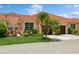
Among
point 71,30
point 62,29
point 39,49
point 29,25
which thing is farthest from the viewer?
point 62,29

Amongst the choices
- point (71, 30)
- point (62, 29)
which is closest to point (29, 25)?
point (62, 29)

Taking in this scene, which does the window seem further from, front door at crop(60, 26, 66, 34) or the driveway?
the driveway

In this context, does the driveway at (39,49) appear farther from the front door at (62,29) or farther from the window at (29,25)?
the front door at (62,29)

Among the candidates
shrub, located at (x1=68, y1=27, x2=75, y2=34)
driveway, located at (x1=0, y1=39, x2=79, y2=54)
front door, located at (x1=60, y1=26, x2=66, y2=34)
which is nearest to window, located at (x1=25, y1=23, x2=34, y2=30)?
front door, located at (x1=60, y1=26, x2=66, y2=34)

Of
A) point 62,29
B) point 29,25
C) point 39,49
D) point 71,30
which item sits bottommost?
point 39,49

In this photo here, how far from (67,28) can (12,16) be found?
8540 millimetres

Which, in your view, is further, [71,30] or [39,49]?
[71,30]

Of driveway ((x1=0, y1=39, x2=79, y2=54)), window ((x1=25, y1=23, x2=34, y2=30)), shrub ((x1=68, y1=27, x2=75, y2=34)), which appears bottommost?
driveway ((x1=0, y1=39, x2=79, y2=54))

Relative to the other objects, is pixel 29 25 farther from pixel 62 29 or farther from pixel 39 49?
pixel 39 49

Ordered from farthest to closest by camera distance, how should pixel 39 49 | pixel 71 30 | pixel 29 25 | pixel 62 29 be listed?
pixel 62 29
pixel 71 30
pixel 29 25
pixel 39 49

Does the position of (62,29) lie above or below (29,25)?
below

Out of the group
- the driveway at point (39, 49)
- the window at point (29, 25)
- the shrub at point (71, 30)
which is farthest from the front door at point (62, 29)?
the driveway at point (39, 49)

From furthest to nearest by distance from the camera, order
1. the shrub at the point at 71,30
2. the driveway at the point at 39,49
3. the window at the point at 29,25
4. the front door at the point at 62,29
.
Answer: the front door at the point at 62,29 → the shrub at the point at 71,30 → the window at the point at 29,25 → the driveway at the point at 39,49
